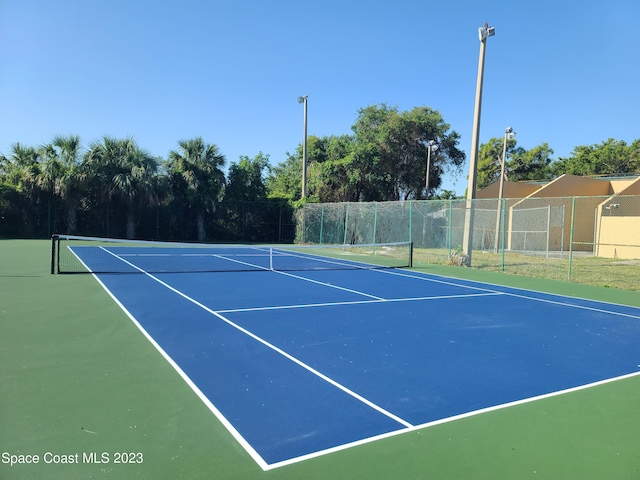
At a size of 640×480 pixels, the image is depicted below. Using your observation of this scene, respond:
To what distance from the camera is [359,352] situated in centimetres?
554

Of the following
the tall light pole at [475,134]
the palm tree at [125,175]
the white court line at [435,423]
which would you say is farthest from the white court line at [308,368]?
the palm tree at [125,175]

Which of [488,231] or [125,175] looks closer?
[488,231]

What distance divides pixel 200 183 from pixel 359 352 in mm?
25758

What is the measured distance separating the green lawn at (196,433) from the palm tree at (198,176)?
80.8 feet

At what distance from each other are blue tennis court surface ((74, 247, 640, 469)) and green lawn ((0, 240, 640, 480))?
7.2 inches

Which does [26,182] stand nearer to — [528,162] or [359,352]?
[359,352]

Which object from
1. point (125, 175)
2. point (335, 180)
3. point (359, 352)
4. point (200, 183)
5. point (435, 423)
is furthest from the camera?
point (335, 180)

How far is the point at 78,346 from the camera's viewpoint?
17.8ft

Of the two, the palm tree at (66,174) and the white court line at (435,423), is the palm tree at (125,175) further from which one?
the white court line at (435,423)

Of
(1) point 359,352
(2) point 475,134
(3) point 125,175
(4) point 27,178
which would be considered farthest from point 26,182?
(1) point 359,352

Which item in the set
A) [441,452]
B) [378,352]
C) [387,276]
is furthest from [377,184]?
[441,452]

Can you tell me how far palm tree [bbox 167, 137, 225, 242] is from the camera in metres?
29.3

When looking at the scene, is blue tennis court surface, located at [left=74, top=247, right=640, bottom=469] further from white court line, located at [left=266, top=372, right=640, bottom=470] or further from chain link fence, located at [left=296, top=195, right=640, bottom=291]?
Answer: chain link fence, located at [left=296, top=195, right=640, bottom=291]

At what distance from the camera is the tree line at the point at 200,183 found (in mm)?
25906
